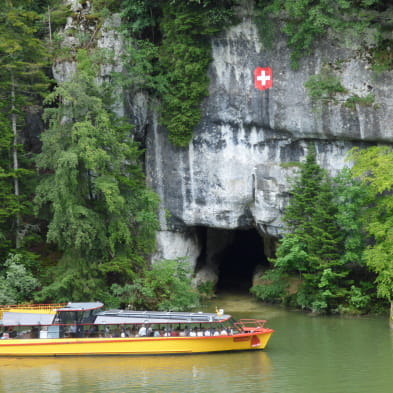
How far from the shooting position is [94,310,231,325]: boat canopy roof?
71.4ft

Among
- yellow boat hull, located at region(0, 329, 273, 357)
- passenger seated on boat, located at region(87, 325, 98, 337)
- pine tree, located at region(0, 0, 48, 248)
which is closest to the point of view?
yellow boat hull, located at region(0, 329, 273, 357)

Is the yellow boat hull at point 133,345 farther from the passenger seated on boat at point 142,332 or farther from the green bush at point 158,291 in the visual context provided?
the green bush at point 158,291

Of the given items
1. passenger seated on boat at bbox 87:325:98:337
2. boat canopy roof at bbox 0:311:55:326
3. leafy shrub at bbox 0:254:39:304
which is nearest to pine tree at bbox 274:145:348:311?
passenger seated on boat at bbox 87:325:98:337

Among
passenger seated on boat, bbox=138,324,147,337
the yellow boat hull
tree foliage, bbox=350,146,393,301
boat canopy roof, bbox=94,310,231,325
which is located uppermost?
tree foliage, bbox=350,146,393,301

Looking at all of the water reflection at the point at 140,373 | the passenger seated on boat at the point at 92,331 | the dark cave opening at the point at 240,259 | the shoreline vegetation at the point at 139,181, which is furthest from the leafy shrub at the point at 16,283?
the dark cave opening at the point at 240,259

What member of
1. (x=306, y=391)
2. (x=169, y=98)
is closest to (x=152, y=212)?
(x=169, y=98)

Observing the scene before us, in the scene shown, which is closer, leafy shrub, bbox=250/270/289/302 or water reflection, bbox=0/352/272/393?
water reflection, bbox=0/352/272/393

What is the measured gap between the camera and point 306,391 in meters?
17.2

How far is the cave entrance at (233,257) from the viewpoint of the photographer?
34219 mm

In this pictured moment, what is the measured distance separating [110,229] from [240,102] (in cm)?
813

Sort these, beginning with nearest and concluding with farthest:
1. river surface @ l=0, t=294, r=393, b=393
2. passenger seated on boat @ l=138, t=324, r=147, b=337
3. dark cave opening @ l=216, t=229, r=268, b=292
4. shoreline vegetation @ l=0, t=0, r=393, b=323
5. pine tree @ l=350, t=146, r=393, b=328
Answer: river surface @ l=0, t=294, r=393, b=393 → passenger seated on boat @ l=138, t=324, r=147, b=337 → pine tree @ l=350, t=146, r=393, b=328 → shoreline vegetation @ l=0, t=0, r=393, b=323 → dark cave opening @ l=216, t=229, r=268, b=292

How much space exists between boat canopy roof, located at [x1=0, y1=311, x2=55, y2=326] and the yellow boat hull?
629mm

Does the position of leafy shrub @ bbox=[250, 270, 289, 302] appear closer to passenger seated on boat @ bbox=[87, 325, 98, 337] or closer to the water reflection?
the water reflection

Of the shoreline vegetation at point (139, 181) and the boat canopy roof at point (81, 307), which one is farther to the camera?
the shoreline vegetation at point (139, 181)
